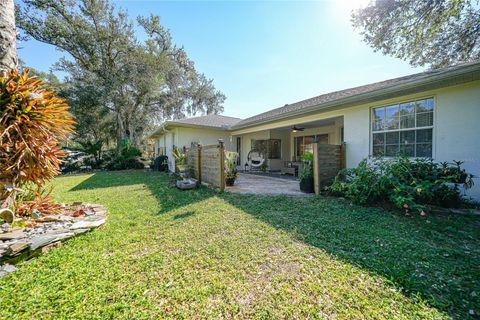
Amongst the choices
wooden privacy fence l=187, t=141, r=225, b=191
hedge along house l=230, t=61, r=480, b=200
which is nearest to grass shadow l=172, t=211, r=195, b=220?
wooden privacy fence l=187, t=141, r=225, b=191

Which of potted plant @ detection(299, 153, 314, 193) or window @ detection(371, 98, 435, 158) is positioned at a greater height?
window @ detection(371, 98, 435, 158)

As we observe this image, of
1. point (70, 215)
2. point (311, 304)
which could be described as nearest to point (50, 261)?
point (70, 215)

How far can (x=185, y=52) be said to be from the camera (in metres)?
21.1

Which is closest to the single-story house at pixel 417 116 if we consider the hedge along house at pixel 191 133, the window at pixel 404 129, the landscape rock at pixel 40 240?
the window at pixel 404 129

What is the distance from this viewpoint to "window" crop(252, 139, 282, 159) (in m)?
13.2

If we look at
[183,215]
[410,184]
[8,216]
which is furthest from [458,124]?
[8,216]

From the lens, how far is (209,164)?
7.39m

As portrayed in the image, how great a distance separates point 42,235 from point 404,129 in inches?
323

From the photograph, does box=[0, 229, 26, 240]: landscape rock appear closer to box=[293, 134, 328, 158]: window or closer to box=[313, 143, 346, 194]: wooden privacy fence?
box=[313, 143, 346, 194]: wooden privacy fence

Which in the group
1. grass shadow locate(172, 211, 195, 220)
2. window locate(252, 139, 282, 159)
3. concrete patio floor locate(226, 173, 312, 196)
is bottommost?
grass shadow locate(172, 211, 195, 220)

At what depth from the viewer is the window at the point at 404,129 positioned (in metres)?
5.28

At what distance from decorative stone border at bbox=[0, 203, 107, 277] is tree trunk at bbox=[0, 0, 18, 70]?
104 inches

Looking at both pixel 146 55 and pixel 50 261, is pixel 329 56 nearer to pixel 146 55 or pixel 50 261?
pixel 50 261

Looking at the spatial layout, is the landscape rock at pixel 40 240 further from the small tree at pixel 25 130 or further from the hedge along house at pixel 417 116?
the hedge along house at pixel 417 116
